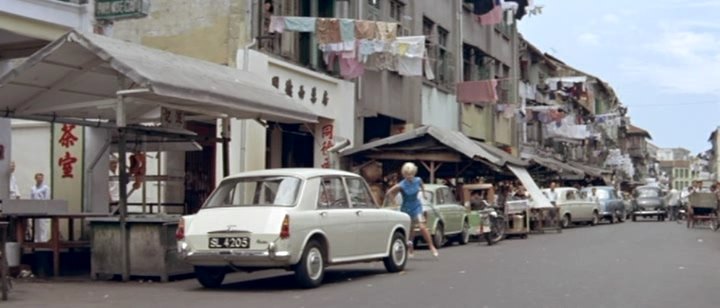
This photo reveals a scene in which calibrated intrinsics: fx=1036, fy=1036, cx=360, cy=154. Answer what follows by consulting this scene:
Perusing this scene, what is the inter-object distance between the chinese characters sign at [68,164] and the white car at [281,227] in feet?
27.2

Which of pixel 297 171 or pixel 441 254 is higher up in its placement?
pixel 297 171

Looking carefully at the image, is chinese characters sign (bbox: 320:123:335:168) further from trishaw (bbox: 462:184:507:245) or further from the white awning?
the white awning

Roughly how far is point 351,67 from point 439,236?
17.9ft

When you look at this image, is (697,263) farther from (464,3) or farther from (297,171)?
(464,3)

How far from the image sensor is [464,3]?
40.9 m

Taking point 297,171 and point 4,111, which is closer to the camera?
point 297,171

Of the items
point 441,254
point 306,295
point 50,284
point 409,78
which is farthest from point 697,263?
point 409,78

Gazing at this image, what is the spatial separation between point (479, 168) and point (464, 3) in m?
12.0

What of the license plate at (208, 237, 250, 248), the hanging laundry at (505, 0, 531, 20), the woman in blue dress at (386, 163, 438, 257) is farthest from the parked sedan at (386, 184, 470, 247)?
the hanging laundry at (505, 0, 531, 20)

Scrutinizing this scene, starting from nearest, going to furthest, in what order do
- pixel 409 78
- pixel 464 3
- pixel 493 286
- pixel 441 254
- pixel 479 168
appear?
1. pixel 493 286
2. pixel 441 254
3. pixel 479 168
4. pixel 409 78
5. pixel 464 3

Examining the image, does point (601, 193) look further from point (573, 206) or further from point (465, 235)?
point (465, 235)

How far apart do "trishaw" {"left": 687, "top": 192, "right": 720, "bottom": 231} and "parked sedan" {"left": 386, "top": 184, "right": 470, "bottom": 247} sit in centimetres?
1382

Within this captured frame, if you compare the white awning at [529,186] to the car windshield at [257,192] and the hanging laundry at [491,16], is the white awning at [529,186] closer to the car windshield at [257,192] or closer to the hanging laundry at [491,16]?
the hanging laundry at [491,16]

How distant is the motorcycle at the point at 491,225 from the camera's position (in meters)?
24.8
